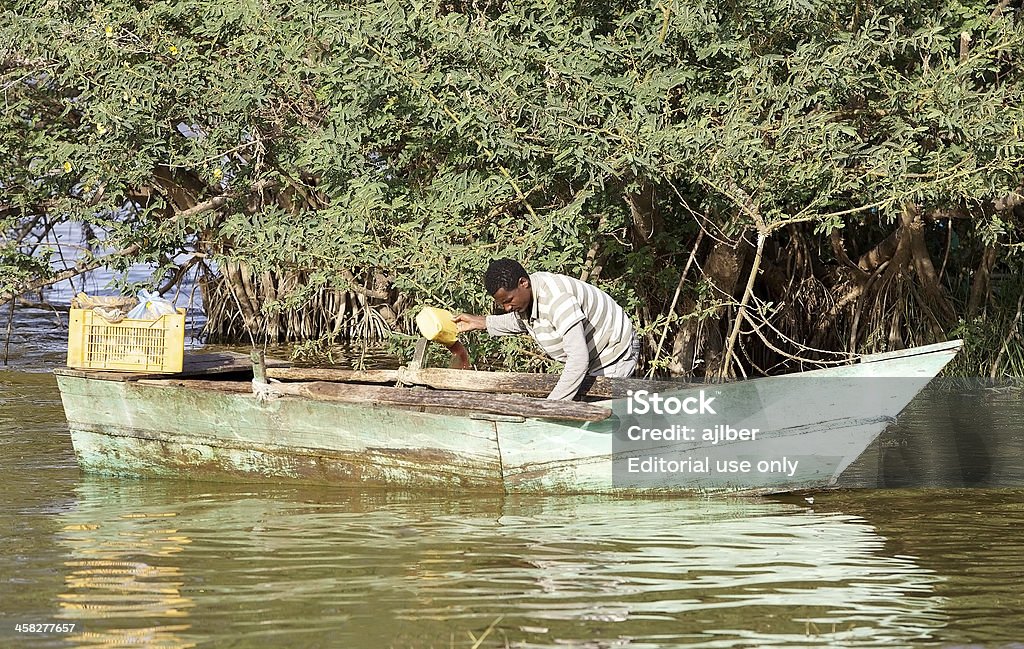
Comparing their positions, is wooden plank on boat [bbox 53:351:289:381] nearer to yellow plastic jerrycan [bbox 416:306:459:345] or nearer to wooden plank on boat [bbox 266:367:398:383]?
wooden plank on boat [bbox 266:367:398:383]

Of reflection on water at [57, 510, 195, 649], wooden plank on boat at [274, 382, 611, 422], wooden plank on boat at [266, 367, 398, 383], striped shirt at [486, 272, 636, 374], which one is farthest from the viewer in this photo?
wooden plank on boat at [266, 367, 398, 383]

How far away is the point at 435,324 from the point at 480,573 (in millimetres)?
1989

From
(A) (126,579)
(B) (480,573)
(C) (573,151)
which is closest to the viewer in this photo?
(A) (126,579)

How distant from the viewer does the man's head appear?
6508mm

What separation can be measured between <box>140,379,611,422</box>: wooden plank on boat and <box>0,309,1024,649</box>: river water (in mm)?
501

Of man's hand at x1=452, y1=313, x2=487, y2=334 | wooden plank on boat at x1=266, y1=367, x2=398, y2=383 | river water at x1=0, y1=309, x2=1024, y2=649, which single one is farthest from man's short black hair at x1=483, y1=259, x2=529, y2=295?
wooden plank on boat at x1=266, y1=367, x2=398, y2=383

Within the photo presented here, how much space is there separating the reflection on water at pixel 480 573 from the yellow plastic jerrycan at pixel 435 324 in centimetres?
89

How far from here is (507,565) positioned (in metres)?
5.54

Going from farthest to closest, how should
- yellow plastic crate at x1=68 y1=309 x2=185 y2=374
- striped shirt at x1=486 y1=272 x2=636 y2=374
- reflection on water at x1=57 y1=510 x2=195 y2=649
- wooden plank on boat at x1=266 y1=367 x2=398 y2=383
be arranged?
wooden plank on boat at x1=266 y1=367 x2=398 y2=383, yellow plastic crate at x1=68 y1=309 x2=185 y2=374, striped shirt at x1=486 y1=272 x2=636 y2=374, reflection on water at x1=57 y1=510 x2=195 y2=649

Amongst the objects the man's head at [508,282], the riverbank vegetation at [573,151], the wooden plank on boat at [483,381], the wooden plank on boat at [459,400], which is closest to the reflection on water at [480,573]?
the wooden plank on boat at [459,400]

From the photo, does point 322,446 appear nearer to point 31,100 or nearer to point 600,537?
point 600,537

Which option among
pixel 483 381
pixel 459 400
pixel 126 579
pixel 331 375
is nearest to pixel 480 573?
pixel 126 579

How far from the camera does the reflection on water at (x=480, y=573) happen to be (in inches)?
184

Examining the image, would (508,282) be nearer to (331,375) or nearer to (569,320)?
(569,320)
